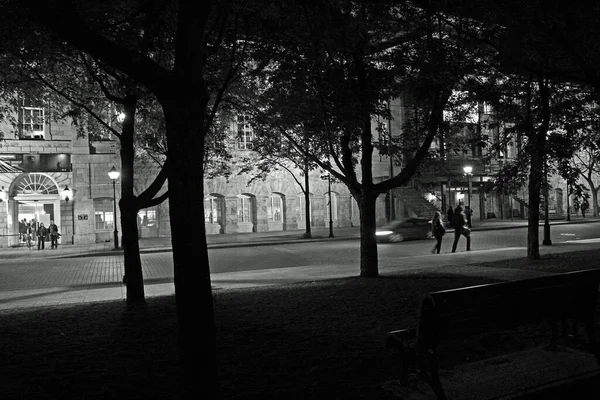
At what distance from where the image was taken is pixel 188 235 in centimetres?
368

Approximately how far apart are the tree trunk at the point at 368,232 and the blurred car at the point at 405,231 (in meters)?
13.9

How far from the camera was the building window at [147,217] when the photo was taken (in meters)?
34.9

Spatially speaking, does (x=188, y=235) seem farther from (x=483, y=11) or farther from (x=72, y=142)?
(x=72, y=142)

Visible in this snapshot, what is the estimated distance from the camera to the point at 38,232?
27.7 m

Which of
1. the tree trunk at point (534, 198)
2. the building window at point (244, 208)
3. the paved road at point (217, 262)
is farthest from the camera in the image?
the building window at point (244, 208)

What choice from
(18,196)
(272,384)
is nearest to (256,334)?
(272,384)

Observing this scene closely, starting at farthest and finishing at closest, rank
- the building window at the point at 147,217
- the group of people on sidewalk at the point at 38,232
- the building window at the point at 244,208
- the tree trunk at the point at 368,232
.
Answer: the building window at the point at 244,208 < the building window at the point at 147,217 < the group of people on sidewalk at the point at 38,232 < the tree trunk at the point at 368,232

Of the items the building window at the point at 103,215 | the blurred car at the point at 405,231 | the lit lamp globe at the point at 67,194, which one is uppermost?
the lit lamp globe at the point at 67,194

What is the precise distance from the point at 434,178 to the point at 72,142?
1058 inches

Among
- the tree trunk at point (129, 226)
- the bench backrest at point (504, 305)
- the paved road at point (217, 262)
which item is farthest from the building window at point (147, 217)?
the bench backrest at point (504, 305)

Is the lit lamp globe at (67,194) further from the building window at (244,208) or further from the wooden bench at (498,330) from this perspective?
the wooden bench at (498,330)

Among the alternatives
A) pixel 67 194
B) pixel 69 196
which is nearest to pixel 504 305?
pixel 67 194

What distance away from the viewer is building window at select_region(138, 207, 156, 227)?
34.9m

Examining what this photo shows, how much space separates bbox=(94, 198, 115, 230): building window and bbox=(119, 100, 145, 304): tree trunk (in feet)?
82.8
